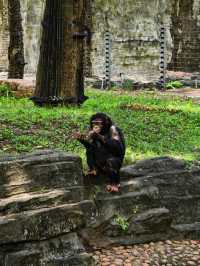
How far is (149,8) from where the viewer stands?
23422mm

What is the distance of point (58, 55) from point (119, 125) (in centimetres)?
214

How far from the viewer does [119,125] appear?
9.98 m

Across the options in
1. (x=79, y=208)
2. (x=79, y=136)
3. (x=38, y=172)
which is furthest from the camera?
(x=79, y=136)

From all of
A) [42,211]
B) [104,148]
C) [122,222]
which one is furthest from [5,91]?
[42,211]

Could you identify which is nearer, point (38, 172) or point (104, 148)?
point (38, 172)

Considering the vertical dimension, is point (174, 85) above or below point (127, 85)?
below

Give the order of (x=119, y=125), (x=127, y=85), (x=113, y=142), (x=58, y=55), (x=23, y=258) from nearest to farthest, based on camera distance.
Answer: (x=23, y=258)
(x=113, y=142)
(x=119, y=125)
(x=58, y=55)
(x=127, y=85)

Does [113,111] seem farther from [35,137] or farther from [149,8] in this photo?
[149,8]

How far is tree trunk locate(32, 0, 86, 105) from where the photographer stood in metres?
11.2

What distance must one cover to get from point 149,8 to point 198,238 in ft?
56.5

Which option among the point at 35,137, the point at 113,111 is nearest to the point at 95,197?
the point at 35,137

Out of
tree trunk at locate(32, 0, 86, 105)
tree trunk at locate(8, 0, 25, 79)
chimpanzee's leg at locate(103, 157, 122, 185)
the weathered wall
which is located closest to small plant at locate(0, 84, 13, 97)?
tree trunk at locate(32, 0, 86, 105)

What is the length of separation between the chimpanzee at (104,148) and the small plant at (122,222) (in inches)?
12.6

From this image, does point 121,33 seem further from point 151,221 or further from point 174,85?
point 151,221
